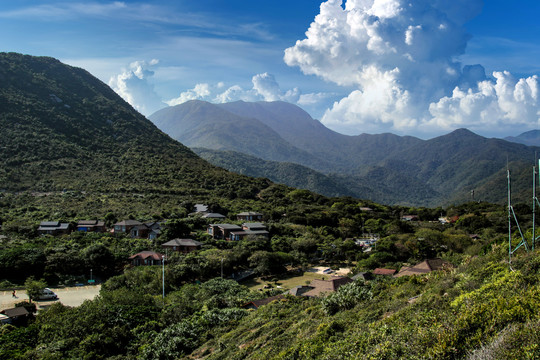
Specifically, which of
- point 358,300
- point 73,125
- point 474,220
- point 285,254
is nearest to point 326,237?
point 285,254

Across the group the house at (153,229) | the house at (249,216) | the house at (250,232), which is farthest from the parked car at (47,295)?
the house at (249,216)

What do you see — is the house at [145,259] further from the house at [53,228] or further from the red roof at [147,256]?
the house at [53,228]

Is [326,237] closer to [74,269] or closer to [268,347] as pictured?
[74,269]

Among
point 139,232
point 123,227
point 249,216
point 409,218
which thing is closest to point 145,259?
point 139,232

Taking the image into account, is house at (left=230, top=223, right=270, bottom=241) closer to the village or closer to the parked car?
the village

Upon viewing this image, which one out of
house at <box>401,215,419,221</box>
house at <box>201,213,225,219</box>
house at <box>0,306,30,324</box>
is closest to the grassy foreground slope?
house at <box>0,306,30,324</box>

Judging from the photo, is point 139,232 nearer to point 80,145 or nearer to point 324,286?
point 324,286
